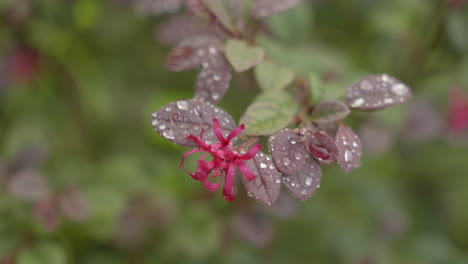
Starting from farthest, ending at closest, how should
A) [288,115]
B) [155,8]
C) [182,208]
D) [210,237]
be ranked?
[182,208], [210,237], [155,8], [288,115]

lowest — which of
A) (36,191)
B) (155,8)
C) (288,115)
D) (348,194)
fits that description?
(348,194)

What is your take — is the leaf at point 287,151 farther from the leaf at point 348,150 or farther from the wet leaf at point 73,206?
the wet leaf at point 73,206

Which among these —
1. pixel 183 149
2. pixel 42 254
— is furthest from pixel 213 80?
pixel 183 149

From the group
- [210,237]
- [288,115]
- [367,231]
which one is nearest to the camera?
[288,115]

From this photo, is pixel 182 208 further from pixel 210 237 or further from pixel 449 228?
pixel 449 228

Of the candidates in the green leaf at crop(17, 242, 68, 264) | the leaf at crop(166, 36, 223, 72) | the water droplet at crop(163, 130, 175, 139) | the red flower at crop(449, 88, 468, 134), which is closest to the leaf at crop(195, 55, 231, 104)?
the leaf at crop(166, 36, 223, 72)

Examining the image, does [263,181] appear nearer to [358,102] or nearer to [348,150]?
[348,150]

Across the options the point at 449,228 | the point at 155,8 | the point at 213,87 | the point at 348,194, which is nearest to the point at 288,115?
the point at 213,87
